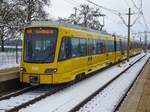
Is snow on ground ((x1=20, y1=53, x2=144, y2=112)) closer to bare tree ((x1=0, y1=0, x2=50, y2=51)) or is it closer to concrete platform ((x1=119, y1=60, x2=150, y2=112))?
concrete platform ((x1=119, y1=60, x2=150, y2=112))

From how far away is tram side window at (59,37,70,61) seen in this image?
17.7 meters

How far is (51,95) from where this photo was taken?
16.4 m

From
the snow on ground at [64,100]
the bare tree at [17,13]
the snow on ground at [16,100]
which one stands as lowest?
the snow on ground at [64,100]

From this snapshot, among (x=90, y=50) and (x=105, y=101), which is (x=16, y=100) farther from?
(x=90, y=50)

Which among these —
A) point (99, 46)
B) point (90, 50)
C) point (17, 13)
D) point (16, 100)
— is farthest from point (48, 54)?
point (17, 13)

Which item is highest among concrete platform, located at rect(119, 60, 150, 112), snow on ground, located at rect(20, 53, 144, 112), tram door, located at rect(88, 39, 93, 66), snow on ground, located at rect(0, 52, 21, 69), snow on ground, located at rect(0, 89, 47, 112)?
tram door, located at rect(88, 39, 93, 66)

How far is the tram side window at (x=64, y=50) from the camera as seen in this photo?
17.7 meters

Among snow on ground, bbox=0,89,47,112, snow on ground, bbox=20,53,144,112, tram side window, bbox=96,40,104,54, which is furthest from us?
tram side window, bbox=96,40,104,54

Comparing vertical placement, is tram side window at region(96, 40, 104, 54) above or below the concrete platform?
above

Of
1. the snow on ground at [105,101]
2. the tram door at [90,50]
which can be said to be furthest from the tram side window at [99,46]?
the snow on ground at [105,101]

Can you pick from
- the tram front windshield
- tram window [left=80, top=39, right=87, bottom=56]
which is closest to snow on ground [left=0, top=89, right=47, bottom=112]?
the tram front windshield

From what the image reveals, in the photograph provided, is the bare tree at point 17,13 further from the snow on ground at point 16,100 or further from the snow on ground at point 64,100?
the snow on ground at point 16,100

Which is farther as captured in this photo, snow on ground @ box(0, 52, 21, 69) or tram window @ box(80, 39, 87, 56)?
snow on ground @ box(0, 52, 21, 69)

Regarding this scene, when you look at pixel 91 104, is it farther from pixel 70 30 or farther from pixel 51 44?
pixel 70 30
